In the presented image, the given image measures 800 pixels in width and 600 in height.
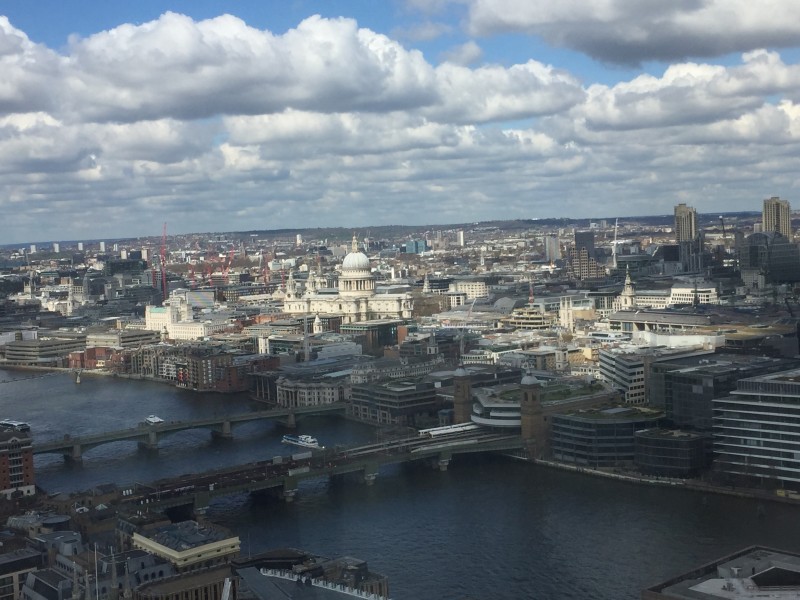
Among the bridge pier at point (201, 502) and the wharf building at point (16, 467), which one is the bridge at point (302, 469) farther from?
the wharf building at point (16, 467)

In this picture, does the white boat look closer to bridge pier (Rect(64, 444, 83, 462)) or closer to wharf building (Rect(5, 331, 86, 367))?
bridge pier (Rect(64, 444, 83, 462))

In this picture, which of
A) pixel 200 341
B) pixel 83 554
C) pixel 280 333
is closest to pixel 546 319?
pixel 280 333

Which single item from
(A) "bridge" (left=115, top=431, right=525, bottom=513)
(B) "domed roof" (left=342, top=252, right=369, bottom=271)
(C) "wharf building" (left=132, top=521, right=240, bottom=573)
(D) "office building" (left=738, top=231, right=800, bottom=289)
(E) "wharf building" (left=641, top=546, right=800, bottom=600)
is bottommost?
(A) "bridge" (left=115, top=431, right=525, bottom=513)

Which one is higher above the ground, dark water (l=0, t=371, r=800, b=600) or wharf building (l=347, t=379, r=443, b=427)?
wharf building (l=347, t=379, r=443, b=427)

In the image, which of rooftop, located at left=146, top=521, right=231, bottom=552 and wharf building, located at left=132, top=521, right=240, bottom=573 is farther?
rooftop, located at left=146, top=521, right=231, bottom=552

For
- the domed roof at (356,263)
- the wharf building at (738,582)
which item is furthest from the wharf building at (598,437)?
the domed roof at (356,263)

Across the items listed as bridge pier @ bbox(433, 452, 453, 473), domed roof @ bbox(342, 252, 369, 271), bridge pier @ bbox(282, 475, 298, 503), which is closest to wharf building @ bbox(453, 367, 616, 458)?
bridge pier @ bbox(433, 452, 453, 473)
